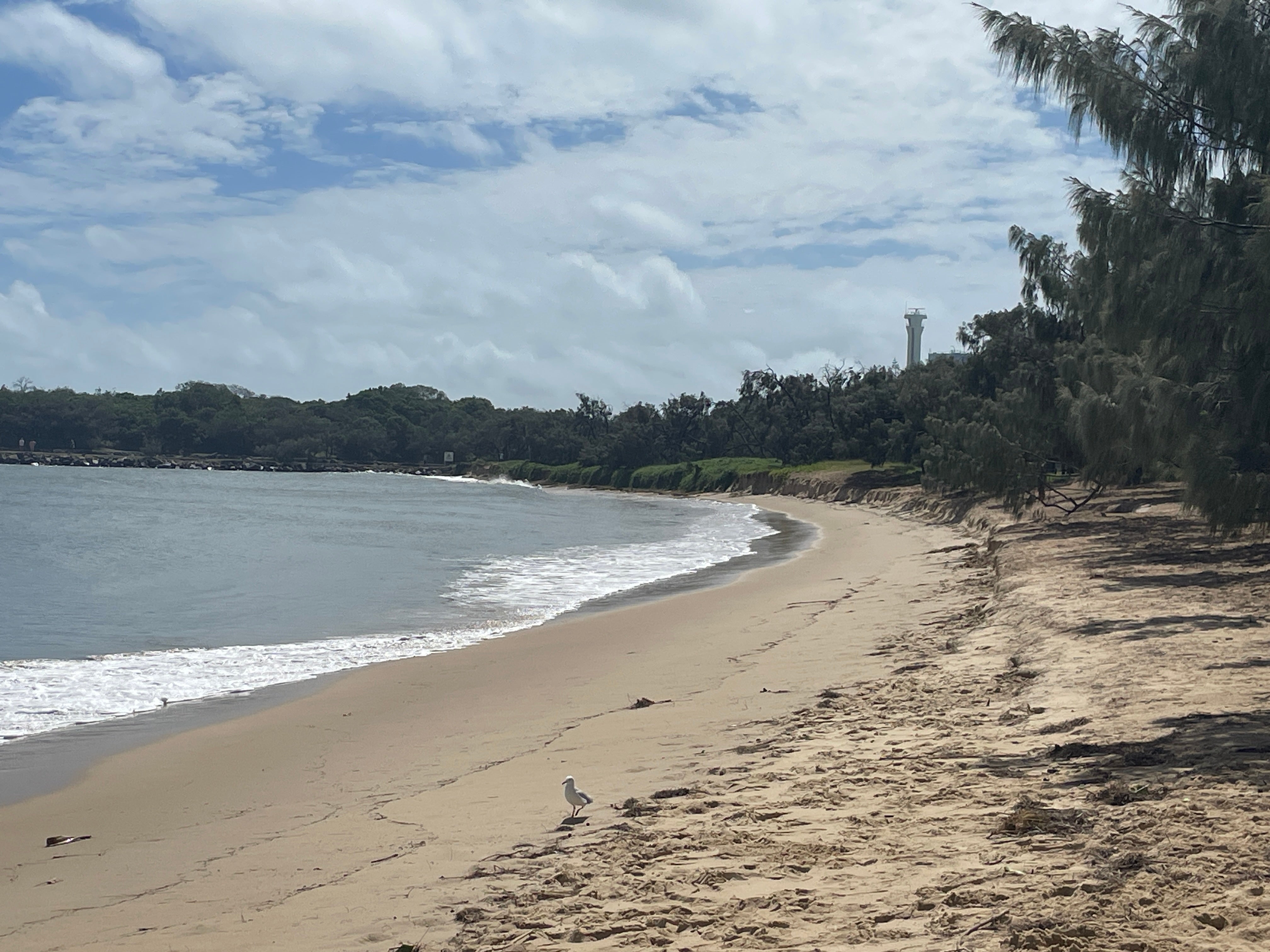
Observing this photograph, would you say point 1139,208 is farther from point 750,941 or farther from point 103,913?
point 103,913

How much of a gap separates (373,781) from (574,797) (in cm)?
229

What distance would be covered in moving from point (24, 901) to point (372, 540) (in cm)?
3027

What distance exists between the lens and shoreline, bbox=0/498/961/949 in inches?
220

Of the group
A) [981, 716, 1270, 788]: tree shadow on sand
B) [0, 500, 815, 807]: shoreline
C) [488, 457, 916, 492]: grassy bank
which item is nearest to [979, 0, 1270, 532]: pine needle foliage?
[981, 716, 1270, 788]: tree shadow on sand

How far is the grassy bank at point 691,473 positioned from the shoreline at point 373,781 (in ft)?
186

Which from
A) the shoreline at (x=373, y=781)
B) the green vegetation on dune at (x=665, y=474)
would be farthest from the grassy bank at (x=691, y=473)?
the shoreline at (x=373, y=781)

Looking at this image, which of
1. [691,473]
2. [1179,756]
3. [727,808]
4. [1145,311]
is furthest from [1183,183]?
[691,473]

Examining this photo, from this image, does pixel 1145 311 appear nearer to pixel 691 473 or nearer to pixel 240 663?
pixel 240 663

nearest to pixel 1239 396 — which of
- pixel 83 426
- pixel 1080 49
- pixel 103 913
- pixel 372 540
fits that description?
pixel 1080 49

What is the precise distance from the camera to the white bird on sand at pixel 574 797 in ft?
21.3

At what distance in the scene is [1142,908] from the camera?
4.31m

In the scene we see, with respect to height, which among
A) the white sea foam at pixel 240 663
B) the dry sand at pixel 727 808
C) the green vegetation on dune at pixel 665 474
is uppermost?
the green vegetation on dune at pixel 665 474

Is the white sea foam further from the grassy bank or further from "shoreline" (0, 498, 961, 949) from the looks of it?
the grassy bank

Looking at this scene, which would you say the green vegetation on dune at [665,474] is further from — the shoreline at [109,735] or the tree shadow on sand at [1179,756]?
the tree shadow on sand at [1179,756]
